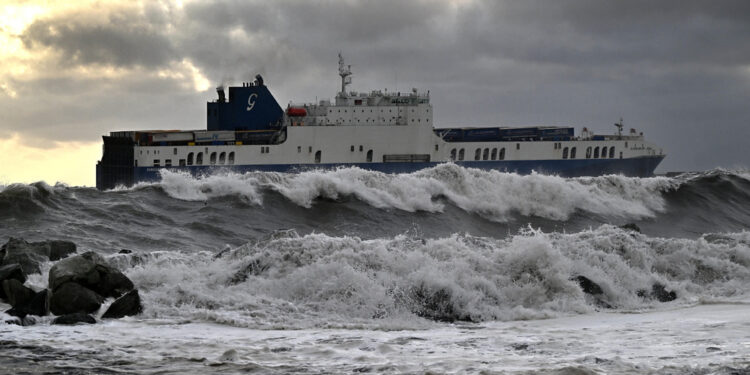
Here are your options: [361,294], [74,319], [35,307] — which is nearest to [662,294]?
[361,294]

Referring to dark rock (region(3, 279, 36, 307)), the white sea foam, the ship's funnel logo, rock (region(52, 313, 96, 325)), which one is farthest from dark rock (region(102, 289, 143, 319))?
the ship's funnel logo

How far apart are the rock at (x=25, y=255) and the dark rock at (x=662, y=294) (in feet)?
35.4

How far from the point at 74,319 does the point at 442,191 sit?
19.1 meters

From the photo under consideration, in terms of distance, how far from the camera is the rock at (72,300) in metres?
11.5

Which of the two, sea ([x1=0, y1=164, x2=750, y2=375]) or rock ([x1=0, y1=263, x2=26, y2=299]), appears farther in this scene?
rock ([x1=0, y1=263, x2=26, y2=299])

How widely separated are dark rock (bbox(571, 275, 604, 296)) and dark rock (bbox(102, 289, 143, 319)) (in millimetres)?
7514

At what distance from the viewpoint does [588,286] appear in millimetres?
14539

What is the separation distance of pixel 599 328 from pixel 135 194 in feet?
58.0

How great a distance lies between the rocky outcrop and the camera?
13492 millimetres

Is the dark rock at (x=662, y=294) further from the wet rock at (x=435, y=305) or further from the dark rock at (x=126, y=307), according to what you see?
the dark rock at (x=126, y=307)

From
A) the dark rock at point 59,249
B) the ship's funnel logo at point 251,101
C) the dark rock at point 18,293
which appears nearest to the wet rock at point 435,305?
the dark rock at point 18,293

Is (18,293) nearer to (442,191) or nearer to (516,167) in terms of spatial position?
(442,191)

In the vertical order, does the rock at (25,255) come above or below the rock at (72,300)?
above

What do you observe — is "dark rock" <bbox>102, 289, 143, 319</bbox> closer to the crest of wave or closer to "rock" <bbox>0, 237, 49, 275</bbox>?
the crest of wave
